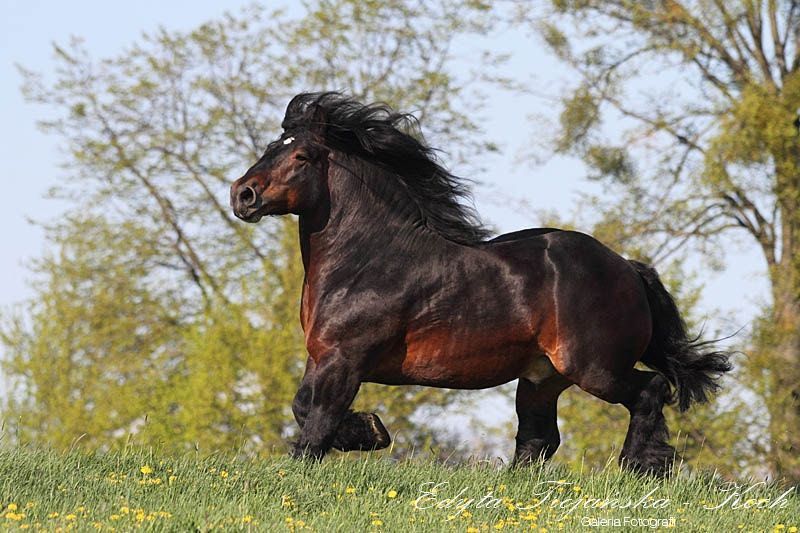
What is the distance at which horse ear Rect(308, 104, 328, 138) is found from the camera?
7.74 metres

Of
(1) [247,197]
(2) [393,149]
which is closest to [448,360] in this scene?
(2) [393,149]

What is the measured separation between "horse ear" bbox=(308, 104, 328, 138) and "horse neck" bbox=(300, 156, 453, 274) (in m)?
0.20

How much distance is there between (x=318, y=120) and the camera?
306 inches

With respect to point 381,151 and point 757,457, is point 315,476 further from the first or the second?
point 757,457

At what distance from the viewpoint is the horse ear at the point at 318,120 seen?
7742mm

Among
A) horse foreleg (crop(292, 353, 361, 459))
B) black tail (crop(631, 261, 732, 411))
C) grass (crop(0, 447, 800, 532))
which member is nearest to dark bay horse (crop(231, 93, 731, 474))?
horse foreleg (crop(292, 353, 361, 459))

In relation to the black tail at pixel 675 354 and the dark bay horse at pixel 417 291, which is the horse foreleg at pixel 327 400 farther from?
the black tail at pixel 675 354

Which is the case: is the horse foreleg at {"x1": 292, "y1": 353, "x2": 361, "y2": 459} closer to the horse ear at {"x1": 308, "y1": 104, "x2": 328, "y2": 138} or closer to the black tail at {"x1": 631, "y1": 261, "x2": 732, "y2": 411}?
the horse ear at {"x1": 308, "y1": 104, "x2": 328, "y2": 138}

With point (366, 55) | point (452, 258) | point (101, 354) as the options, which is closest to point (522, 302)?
point (452, 258)

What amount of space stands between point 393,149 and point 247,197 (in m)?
1.00

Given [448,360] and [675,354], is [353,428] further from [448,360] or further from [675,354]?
[675,354]

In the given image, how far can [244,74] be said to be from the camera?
92.4 ft

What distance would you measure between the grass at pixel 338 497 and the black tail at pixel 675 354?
906 millimetres

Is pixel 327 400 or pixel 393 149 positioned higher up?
pixel 393 149
